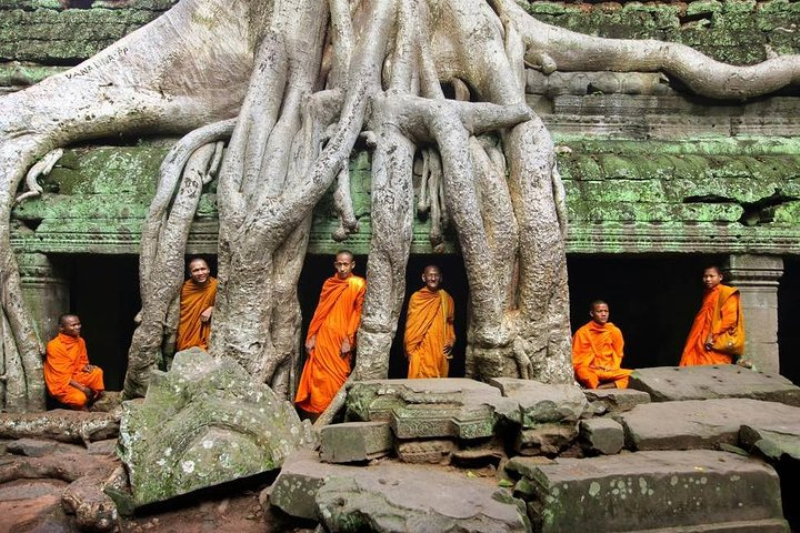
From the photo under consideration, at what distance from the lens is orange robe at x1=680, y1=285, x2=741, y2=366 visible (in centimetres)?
478

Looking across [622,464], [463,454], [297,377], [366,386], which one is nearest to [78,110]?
[297,377]

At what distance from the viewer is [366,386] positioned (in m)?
3.41

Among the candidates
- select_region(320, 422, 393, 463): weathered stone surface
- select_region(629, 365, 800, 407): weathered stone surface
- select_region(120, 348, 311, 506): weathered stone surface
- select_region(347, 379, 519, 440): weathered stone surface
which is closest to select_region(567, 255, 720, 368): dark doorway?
select_region(629, 365, 800, 407): weathered stone surface

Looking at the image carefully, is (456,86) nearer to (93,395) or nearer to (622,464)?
(622,464)

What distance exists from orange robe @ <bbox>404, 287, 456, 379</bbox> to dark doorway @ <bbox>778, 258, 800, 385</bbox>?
440 cm

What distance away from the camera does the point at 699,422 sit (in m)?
3.27

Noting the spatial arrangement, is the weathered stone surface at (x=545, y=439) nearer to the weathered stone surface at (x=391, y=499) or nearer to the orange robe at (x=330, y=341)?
the weathered stone surface at (x=391, y=499)

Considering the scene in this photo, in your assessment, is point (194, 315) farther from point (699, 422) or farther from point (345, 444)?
point (699, 422)

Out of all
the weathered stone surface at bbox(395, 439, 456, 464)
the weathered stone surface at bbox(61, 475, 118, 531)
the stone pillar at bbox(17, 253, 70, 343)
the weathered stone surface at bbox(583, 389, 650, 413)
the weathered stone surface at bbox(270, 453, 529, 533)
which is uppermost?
the stone pillar at bbox(17, 253, 70, 343)

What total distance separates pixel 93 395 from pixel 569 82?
4891 mm

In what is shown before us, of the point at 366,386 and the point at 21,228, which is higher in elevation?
the point at 21,228

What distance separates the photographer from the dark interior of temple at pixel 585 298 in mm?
5609

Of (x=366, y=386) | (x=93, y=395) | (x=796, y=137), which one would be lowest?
(x=93, y=395)

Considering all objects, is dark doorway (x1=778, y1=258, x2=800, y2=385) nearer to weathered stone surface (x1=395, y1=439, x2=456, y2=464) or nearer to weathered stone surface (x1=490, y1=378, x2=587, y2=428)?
weathered stone surface (x1=490, y1=378, x2=587, y2=428)
